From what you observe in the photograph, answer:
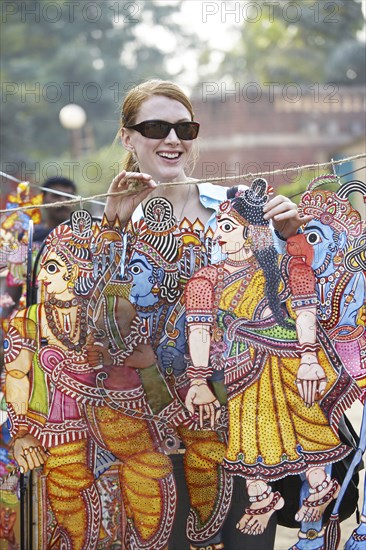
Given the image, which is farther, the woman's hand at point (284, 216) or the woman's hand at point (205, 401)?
the woman's hand at point (205, 401)

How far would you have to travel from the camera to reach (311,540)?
296cm

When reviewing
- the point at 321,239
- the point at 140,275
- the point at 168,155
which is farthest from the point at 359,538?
the point at 168,155

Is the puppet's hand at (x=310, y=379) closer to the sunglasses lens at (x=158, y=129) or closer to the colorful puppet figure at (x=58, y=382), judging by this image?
the colorful puppet figure at (x=58, y=382)

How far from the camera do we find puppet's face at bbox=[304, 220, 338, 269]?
2939 mm

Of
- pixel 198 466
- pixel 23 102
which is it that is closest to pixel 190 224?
pixel 198 466

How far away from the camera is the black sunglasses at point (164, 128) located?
3.23m

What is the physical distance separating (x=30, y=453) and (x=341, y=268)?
4.12 ft

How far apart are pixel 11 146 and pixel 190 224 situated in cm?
2607

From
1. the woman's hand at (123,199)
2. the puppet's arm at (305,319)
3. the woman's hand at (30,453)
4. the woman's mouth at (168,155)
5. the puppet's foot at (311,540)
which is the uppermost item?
the woman's mouth at (168,155)

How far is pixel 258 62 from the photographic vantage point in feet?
120

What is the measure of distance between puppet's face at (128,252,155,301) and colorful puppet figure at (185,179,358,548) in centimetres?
17

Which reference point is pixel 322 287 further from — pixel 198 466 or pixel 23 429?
pixel 23 429

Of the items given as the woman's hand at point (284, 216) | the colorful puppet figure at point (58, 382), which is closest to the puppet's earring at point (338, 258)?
the woman's hand at point (284, 216)

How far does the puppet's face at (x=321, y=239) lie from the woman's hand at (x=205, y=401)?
58 cm
